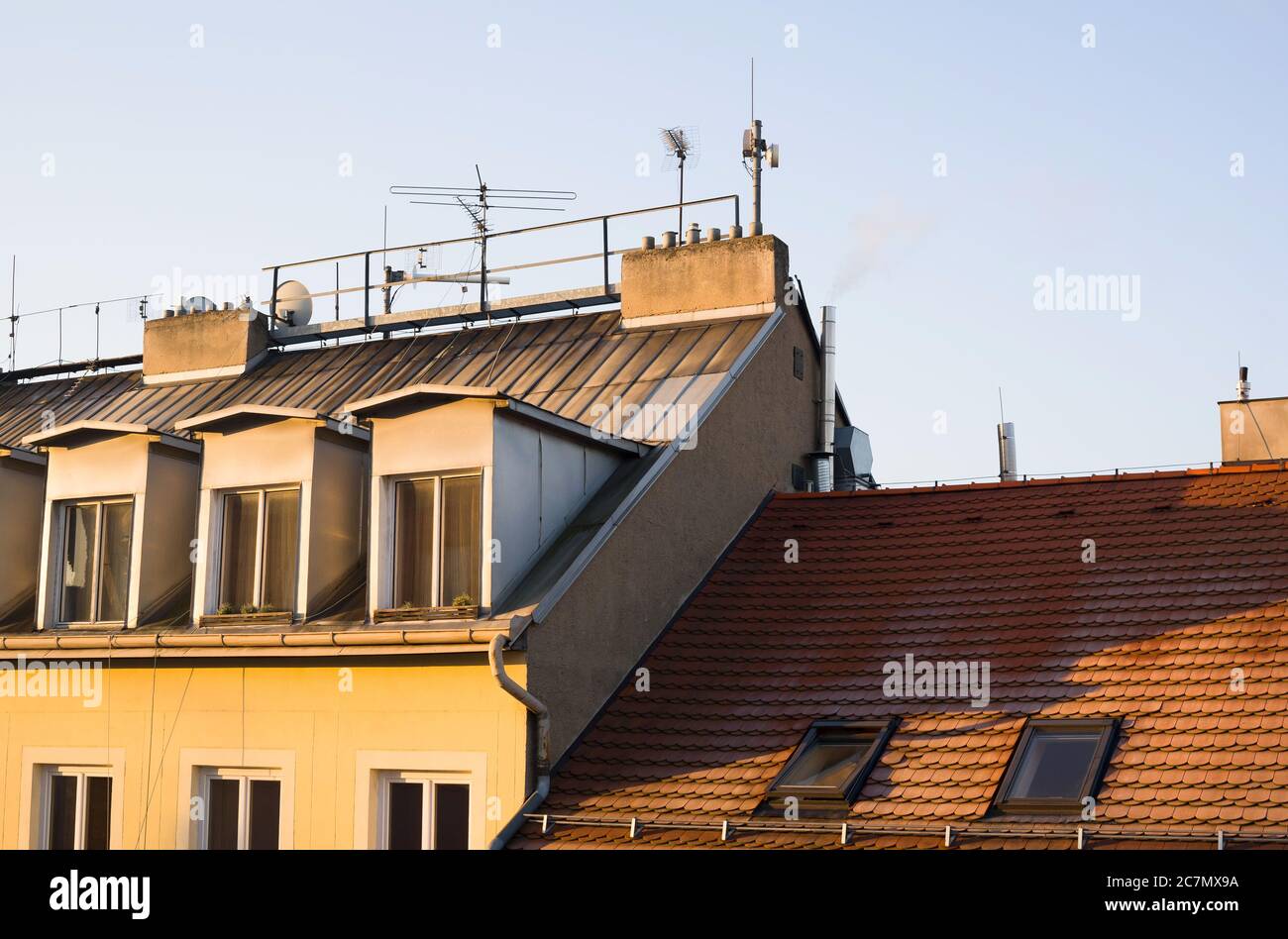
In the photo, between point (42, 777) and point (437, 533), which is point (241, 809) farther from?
→ point (437, 533)

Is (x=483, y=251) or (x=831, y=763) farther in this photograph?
(x=483, y=251)

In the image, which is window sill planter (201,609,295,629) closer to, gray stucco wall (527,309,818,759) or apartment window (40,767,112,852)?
apartment window (40,767,112,852)

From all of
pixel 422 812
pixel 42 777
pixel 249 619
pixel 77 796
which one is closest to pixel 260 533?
pixel 249 619

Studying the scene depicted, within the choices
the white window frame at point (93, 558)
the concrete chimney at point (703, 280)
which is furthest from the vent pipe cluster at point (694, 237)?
the white window frame at point (93, 558)

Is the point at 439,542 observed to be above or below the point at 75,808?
above

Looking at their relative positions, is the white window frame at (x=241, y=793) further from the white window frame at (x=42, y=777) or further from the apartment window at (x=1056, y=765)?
the apartment window at (x=1056, y=765)

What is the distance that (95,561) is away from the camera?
63.3ft

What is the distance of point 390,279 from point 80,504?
7.84 metres

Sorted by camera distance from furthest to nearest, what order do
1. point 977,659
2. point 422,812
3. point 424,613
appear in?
point 424,613 → point 422,812 → point 977,659

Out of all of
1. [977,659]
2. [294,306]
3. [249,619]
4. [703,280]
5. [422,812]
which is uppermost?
[294,306]

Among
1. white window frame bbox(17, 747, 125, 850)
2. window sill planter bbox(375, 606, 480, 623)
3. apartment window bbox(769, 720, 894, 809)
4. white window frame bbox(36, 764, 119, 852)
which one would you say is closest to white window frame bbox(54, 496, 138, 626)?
white window frame bbox(17, 747, 125, 850)

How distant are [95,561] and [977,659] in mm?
10538
